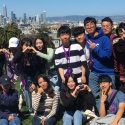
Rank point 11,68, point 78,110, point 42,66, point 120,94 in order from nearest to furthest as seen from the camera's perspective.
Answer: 1. point 120,94
2. point 78,110
3. point 42,66
4. point 11,68

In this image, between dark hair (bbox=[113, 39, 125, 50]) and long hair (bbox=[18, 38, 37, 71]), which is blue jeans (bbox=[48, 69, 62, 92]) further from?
dark hair (bbox=[113, 39, 125, 50])

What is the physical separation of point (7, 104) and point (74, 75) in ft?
4.26

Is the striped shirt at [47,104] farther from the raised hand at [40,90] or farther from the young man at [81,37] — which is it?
the young man at [81,37]

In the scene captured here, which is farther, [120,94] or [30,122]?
[30,122]

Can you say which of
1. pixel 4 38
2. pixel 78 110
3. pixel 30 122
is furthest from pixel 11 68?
pixel 4 38

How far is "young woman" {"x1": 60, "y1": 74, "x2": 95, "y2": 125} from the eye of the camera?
4734 mm

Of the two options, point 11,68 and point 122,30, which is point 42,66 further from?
point 122,30

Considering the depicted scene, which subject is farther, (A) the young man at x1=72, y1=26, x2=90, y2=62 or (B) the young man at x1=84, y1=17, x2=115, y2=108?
(A) the young man at x1=72, y1=26, x2=90, y2=62

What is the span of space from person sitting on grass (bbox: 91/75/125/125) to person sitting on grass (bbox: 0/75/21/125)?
1.40 metres

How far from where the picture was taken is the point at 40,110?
4.96m

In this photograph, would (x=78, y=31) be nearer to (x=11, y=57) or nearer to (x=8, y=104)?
(x=11, y=57)

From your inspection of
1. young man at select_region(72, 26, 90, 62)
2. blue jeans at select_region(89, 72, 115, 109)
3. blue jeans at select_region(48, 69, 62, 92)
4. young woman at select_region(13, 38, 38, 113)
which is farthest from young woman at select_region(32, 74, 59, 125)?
young man at select_region(72, 26, 90, 62)

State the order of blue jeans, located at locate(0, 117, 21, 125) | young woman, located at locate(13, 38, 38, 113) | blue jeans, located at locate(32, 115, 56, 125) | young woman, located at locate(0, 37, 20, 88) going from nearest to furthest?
blue jeans, located at locate(0, 117, 21, 125), blue jeans, located at locate(32, 115, 56, 125), young woman, located at locate(13, 38, 38, 113), young woman, located at locate(0, 37, 20, 88)

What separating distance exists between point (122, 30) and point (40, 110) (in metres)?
2.01
